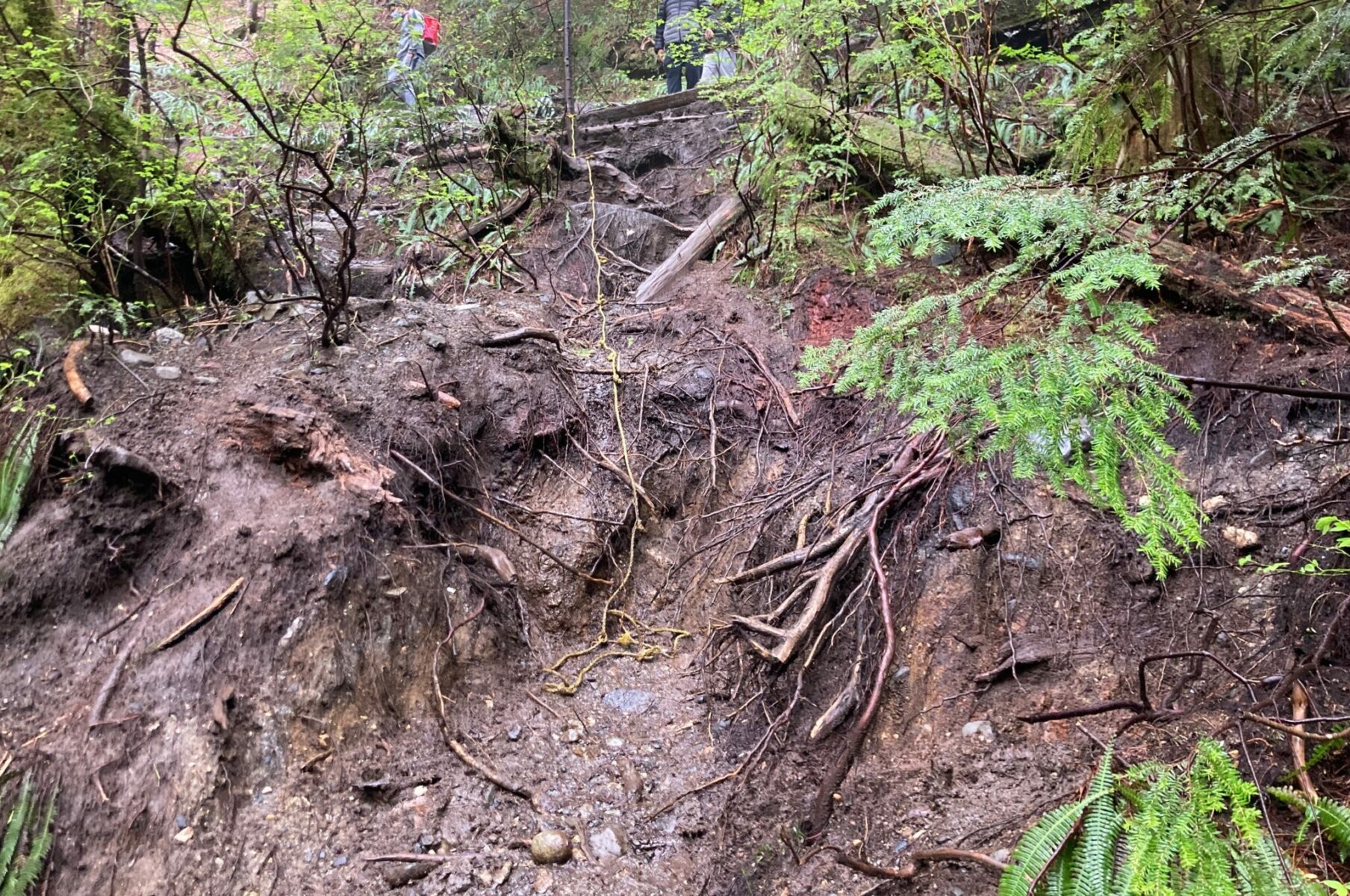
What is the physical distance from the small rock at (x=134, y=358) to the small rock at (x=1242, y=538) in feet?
18.6

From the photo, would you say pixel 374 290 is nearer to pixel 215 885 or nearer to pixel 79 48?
pixel 79 48

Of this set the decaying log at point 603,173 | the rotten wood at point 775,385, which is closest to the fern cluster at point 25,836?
the rotten wood at point 775,385

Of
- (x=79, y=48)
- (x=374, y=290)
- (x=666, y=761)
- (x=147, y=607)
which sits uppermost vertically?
(x=79, y=48)

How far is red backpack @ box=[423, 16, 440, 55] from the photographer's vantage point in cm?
973

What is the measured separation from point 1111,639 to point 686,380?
3334 millimetres

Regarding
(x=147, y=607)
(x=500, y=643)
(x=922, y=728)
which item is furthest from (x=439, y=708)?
(x=922, y=728)

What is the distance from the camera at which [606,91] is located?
12.3 meters

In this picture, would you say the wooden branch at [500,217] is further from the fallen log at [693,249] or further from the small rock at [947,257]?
the small rock at [947,257]

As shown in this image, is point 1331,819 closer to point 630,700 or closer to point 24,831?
point 630,700

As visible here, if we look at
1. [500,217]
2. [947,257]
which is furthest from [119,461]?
[947,257]

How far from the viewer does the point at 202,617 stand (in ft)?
10.2

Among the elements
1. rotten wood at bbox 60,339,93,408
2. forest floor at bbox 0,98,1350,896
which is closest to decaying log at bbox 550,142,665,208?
forest floor at bbox 0,98,1350,896

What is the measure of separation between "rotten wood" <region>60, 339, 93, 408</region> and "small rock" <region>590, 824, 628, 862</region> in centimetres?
337

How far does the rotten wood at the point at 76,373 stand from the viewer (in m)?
3.62
